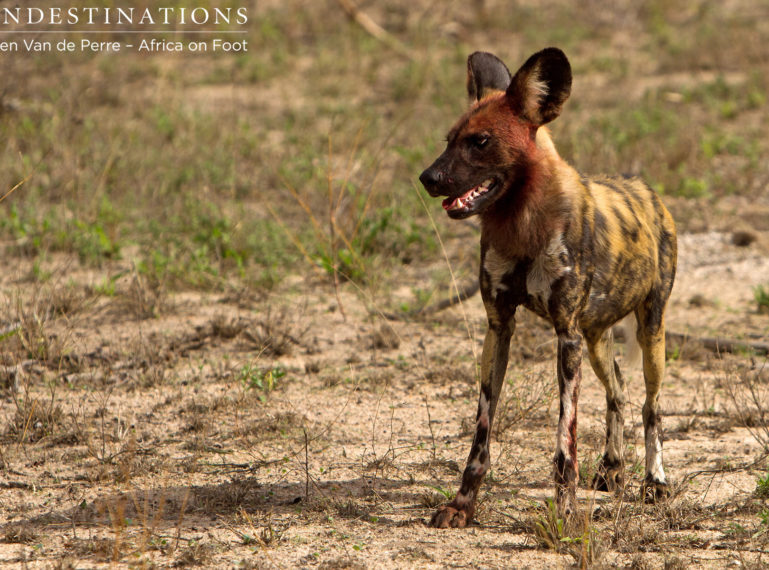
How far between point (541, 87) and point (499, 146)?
0.27 meters

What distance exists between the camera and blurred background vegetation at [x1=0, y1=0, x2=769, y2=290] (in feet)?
22.8

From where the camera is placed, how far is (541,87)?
11.7 feet

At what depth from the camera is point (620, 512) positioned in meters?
3.74

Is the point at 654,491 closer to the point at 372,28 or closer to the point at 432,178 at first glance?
the point at 432,178

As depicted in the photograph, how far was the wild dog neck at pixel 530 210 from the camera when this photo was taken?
11.9 feet

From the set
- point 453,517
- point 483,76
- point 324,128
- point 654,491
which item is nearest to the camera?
point 453,517

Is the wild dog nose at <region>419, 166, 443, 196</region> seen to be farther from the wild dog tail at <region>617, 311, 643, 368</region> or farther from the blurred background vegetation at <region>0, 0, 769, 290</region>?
the blurred background vegetation at <region>0, 0, 769, 290</region>

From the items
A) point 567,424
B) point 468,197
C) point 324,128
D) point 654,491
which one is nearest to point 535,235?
point 468,197

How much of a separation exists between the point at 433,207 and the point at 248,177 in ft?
5.73

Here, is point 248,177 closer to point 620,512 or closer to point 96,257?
point 96,257

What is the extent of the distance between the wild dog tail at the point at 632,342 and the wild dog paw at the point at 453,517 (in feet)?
3.86

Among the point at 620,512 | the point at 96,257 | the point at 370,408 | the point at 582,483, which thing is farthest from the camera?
the point at 96,257

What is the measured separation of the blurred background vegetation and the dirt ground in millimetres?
525

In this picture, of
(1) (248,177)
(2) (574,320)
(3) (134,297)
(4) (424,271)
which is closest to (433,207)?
(4) (424,271)
